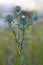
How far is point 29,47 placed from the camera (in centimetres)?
96

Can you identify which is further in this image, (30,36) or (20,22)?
(30,36)

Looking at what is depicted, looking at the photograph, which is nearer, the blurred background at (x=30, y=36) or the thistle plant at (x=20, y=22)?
the thistle plant at (x=20, y=22)

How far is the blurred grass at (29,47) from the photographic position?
0.94 meters

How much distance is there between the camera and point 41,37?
1003mm

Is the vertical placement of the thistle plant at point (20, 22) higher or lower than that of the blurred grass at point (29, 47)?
higher

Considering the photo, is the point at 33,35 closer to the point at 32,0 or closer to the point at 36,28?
the point at 36,28

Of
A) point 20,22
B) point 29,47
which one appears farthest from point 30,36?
point 20,22

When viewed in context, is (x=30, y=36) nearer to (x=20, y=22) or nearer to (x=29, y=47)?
(x=29, y=47)

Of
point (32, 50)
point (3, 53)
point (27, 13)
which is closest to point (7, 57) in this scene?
point (3, 53)

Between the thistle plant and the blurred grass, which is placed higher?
the thistle plant

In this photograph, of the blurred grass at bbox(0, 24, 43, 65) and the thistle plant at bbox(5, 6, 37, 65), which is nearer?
the thistle plant at bbox(5, 6, 37, 65)

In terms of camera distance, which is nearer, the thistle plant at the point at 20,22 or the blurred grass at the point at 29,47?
the thistle plant at the point at 20,22

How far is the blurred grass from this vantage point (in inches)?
37.1

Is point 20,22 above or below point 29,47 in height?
above
